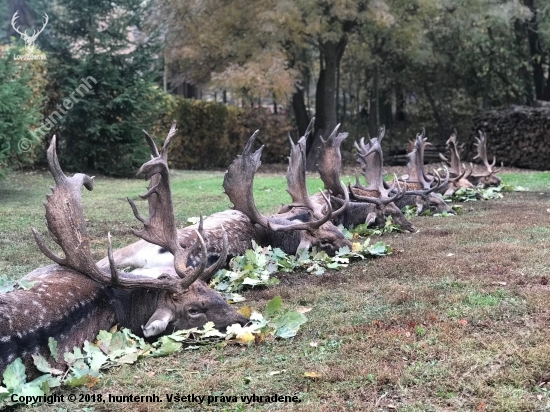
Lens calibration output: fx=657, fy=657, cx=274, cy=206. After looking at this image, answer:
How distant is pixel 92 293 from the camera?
3.93 metres

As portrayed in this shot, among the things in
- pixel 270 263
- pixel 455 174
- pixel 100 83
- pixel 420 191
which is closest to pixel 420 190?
pixel 420 191

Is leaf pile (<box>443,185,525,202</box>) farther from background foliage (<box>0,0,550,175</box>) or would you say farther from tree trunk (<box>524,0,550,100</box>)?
tree trunk (<box>524,0,550,100</box>)

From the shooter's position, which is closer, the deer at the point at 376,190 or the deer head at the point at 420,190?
the deer at the point at 376,190

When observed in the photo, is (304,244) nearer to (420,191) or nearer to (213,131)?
(420,191)

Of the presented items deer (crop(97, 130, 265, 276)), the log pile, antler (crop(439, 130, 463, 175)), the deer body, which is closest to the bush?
the log pile

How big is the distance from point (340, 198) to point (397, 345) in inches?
172

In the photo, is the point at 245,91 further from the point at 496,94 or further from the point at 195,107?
the point at 496,94

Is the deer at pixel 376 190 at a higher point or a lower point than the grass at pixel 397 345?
higher

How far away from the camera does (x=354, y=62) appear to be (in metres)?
25.3

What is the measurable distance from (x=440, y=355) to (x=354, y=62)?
902 inches

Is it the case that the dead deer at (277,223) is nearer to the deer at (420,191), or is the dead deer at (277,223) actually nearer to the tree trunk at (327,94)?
the deer at (420,191)

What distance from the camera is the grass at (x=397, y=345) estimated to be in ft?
9.87


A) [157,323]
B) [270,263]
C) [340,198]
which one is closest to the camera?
[157,323]

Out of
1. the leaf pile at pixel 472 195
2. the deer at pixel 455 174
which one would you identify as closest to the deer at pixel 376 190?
the deer at pixel 455 174
